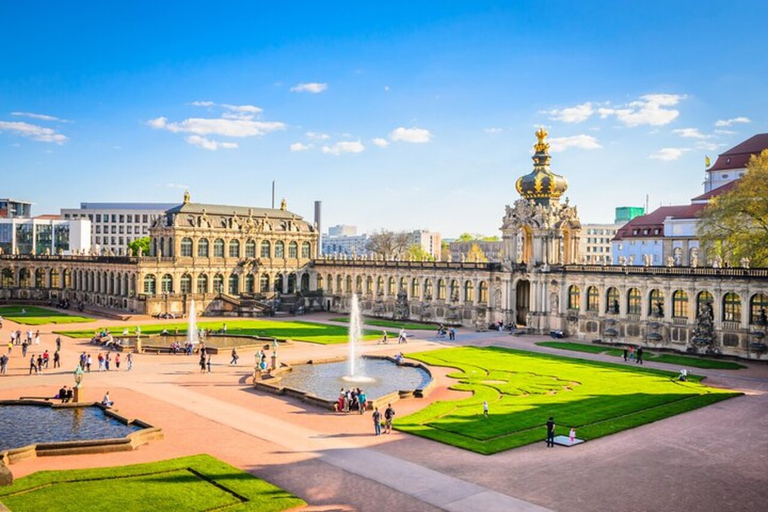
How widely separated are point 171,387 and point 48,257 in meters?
81.7

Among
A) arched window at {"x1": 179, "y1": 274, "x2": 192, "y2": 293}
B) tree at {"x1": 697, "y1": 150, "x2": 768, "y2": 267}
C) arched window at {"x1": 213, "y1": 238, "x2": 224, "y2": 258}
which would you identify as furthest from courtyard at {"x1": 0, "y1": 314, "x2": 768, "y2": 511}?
arched window at {"x1": 213, "y1": 238, "x2": 224, "y2": 258}

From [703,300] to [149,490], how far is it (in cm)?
5855

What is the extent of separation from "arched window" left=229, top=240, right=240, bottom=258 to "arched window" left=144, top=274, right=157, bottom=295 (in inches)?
532

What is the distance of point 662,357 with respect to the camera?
6391 cm

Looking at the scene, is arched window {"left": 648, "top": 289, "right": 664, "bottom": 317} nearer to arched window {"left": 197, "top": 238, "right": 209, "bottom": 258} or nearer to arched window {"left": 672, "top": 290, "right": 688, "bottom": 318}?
arched window {"left": 672, "top": 290, "right": 688, "bottom": 318}

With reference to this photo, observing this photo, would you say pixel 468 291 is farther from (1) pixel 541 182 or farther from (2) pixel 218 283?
(2) pixel 218 283

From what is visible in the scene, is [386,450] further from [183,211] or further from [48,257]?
[48,257]

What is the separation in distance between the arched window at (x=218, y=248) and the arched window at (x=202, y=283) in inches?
151

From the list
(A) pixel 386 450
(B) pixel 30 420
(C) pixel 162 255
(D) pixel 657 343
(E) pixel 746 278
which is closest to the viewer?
(A) pixel 386 450

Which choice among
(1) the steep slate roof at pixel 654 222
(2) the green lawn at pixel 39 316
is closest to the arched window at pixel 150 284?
(2) the green lawn at pixel 39 316

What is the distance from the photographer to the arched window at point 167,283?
9928 cm

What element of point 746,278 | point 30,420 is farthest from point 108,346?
point 746,278

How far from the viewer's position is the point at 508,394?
44656mm

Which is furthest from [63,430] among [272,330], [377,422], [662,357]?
[662,357]
